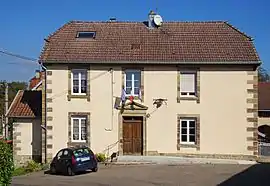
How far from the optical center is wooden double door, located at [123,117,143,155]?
1115 inches

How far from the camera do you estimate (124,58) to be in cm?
2816

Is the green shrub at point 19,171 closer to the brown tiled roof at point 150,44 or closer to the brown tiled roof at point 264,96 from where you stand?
the brown tiled roof at point 150,44

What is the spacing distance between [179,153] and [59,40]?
9.98 metres

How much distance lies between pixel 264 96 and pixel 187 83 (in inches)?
707

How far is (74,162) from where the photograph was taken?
2359cm

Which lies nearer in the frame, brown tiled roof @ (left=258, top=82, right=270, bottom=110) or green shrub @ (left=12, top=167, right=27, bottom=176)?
green shrub @ (left=12, top=167, right=27, bottom=176)

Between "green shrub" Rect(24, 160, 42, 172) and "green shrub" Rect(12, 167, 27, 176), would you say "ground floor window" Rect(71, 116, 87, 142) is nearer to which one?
"green shrub" Rect(24, 160, 42, 172)

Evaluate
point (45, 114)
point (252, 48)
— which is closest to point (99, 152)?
point (45, 114)

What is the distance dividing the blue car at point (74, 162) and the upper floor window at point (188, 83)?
23.3 feet

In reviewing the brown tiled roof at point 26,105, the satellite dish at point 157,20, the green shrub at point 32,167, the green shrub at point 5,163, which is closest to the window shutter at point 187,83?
the satellite dish at point 157,20

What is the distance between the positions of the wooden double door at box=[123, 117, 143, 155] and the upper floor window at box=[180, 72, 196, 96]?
305cm

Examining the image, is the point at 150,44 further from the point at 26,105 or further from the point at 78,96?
the point at 26,105

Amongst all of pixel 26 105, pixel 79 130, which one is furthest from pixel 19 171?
pixel 26 105

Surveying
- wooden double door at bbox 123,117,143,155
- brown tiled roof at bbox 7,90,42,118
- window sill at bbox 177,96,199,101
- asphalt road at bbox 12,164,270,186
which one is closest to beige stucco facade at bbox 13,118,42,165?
brown tiled roof at bbox 7,90,42,118
